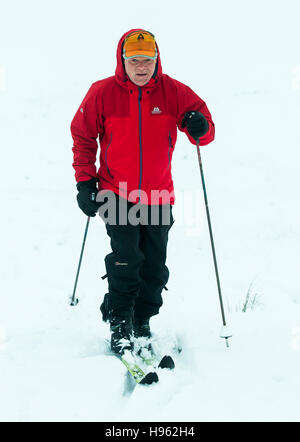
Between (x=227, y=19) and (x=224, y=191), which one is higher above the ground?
(x=227, y=19)

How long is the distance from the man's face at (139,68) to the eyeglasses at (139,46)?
0.13 ft

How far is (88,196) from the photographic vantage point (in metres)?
3.15

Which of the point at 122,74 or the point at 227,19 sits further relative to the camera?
the point at 227,19

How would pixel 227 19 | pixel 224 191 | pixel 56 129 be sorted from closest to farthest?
pixel 224 191, pixel 56 129, pixel 227 19

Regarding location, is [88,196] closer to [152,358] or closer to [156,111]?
[156,111]

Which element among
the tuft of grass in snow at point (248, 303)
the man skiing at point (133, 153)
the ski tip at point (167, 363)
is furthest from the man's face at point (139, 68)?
the tuft of grass in snow at point (248, 303)

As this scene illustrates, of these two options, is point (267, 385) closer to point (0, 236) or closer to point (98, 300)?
point (98, 300)

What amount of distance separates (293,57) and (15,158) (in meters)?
7.24

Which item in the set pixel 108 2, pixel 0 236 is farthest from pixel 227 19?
pixel 0 236

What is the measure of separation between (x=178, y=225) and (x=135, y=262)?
2.95 m

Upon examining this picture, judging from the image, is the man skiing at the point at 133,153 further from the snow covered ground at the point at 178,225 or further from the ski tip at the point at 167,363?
the snow covered ground at the point at 178,225

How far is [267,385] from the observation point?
2801mm

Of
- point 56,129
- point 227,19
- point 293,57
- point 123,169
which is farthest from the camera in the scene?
point 227,19

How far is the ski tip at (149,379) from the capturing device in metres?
2.84
